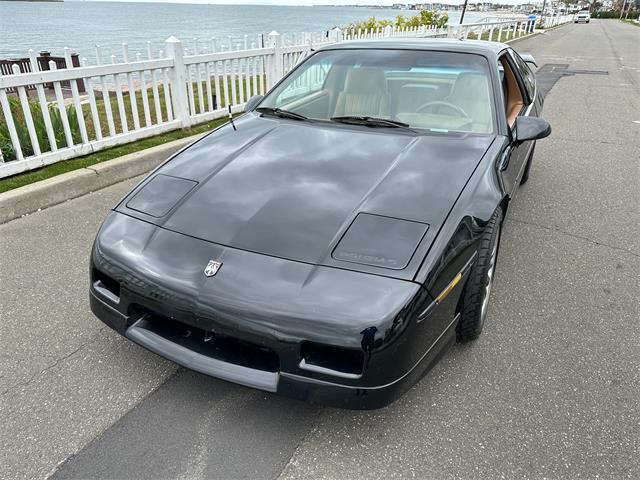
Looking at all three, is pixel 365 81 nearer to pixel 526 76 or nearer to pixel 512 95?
pixel 512 95

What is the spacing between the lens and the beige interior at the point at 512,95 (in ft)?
12.6

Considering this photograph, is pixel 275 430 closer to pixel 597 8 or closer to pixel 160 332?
pixel 160 332

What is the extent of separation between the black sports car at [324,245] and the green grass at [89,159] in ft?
7.79

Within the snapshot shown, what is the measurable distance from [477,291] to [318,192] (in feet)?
3.03

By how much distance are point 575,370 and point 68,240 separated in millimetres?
3555

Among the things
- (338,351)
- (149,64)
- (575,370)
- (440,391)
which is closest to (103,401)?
(338,351)

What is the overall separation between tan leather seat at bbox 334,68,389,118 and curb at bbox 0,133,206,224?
1.87 m

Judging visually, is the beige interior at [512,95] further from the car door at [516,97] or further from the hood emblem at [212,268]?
the hood emblem at [212,268]

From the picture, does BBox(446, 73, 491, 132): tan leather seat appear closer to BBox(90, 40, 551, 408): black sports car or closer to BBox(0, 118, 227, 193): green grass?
BBox(90, 40, 551, 408): black sports car

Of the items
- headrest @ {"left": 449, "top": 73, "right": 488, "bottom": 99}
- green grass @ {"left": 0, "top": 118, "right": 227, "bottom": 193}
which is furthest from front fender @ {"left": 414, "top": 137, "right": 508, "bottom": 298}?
green grass @ {"left": 0, "top": 118, "right": 227, "bottom": 193}

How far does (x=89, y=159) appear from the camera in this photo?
16.4ft

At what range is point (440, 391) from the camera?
2281 millimetres

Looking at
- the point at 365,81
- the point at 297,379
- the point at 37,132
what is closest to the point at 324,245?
the point at 297,379

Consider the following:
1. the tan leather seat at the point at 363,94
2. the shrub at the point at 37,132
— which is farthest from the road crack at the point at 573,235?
the shrub at the point at 37,132
